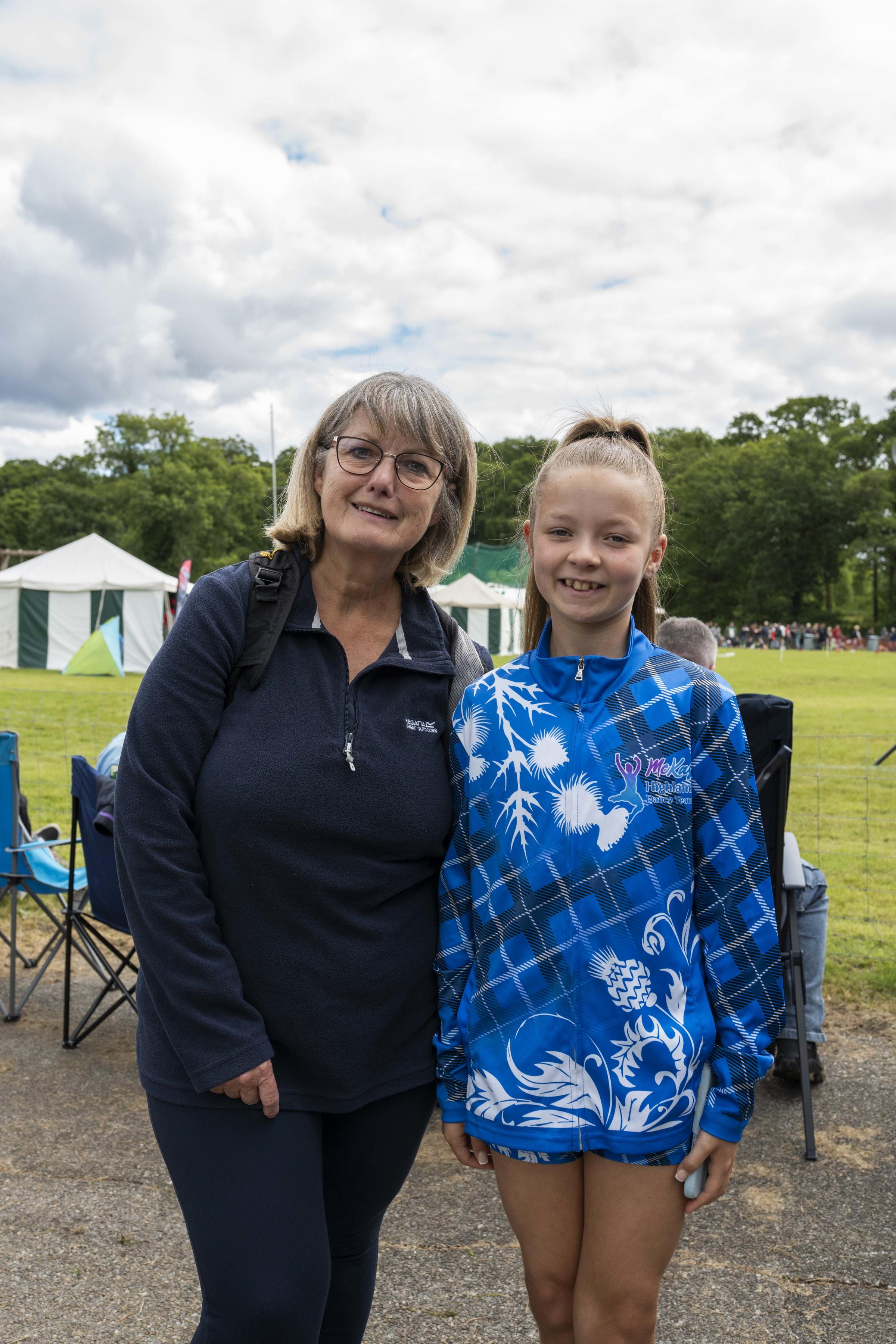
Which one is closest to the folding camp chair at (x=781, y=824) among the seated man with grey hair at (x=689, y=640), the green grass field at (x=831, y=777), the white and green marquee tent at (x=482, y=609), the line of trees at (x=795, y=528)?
the seated man with grey hair at (x=689, y=640)

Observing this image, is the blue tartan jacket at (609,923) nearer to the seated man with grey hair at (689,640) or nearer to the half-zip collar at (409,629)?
the half-zip collar at (409,629)

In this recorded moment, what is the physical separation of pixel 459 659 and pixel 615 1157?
885mm

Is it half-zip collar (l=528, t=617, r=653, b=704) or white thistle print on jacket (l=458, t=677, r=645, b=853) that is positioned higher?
half-zip collar (l=528, t=617, r=653, b=704)

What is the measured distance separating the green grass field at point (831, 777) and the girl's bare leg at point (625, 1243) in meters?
3.52

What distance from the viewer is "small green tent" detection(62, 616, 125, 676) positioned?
23.6m

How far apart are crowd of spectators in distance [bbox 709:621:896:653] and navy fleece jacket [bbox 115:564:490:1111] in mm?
56424

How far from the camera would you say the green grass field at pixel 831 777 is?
18.9ft

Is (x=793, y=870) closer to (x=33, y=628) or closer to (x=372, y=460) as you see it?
(x=372, y=460)

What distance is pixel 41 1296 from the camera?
8.52 feet

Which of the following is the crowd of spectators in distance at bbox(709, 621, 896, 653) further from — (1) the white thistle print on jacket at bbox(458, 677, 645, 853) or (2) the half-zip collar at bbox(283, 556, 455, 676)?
(1) the white thistle print on jacket at bbox(458, 677, 645, 853)

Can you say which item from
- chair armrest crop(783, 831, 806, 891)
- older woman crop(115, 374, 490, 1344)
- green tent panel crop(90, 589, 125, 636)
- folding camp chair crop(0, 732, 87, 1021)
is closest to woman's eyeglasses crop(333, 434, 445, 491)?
older woman crop(115, 374, 490, 1344)

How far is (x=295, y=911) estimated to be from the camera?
166 cm

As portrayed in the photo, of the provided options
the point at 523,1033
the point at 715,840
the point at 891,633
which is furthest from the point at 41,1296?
the point at 891,633

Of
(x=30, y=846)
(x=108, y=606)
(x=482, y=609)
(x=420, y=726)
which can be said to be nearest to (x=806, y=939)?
(x=420, y=726)
